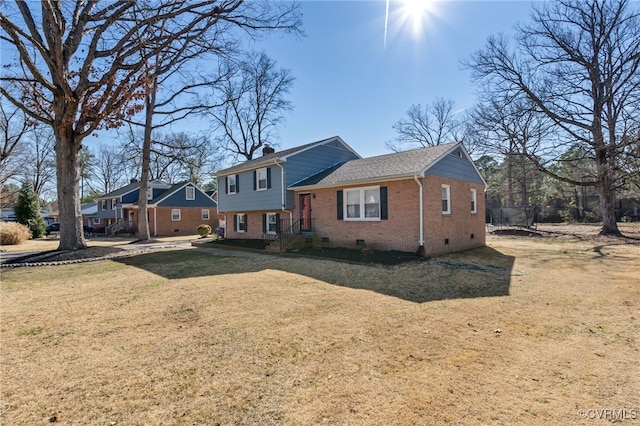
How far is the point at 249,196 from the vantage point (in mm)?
17484

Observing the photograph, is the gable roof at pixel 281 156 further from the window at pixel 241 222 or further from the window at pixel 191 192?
the window at pixel 191 192

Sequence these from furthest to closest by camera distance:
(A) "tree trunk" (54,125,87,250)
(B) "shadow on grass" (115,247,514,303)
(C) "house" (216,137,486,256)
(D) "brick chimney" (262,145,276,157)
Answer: (D) "brick chimney" (262,145,276,157)
(A) "tree trunk" (54,125,87,250)
(C) "house" (216,137,486,256)
(B) "shadow on grass" (115,247,514,303)

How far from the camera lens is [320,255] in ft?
39.7

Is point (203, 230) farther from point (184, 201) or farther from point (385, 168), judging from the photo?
point (385, 168)

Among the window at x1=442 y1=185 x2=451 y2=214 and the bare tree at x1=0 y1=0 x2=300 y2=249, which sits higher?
the bare tree at x1=0 y1=0 x2=300 y2=249

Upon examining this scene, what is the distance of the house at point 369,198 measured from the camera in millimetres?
11555

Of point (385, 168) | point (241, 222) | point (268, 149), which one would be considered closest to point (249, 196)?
point (241, 222)

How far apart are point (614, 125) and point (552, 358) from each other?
23694mm

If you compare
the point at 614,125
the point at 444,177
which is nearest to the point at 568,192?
the point at 614,125

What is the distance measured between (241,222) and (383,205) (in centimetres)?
1056

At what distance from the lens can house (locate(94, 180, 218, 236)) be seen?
28.8m

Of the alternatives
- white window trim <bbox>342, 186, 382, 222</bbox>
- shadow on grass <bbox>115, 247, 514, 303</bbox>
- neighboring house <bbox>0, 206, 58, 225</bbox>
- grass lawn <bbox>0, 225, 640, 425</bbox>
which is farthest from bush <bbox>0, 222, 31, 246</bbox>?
neighboring house <bbox>0, 206, 58, 225</bbox>

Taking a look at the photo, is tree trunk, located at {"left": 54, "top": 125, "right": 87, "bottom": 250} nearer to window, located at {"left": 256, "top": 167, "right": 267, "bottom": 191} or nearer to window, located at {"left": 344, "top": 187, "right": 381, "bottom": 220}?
window, located at {"left": 256, "top": 167, "right": 267, "bottom": 191}

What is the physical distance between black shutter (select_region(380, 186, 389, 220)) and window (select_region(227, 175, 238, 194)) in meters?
9.72
